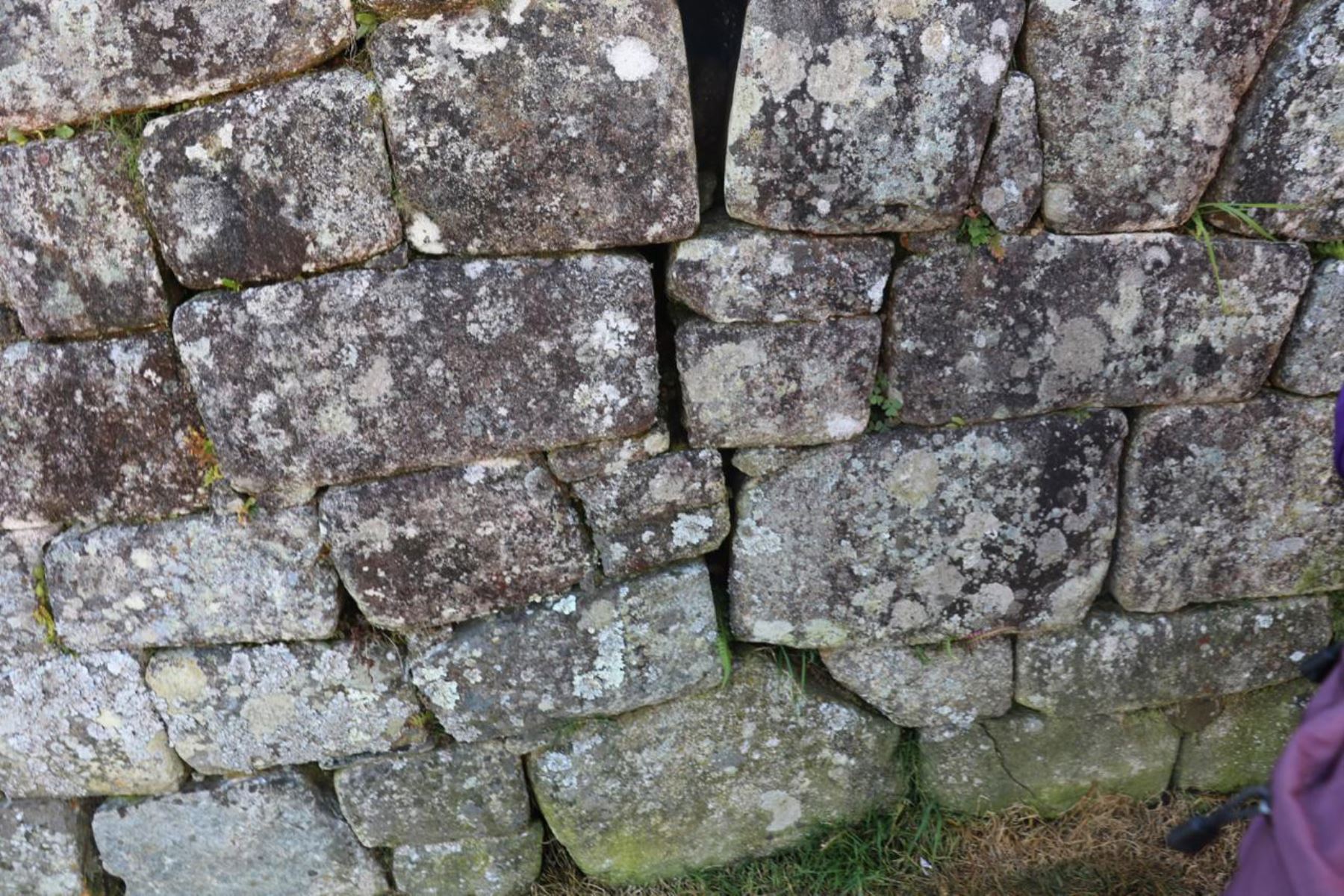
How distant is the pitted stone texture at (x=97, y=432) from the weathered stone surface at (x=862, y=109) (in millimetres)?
1394

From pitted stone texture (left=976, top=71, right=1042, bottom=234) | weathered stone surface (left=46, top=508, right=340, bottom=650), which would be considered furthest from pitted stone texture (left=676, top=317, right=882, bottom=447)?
weathered stone surface (left=46, top=508, right=340, bottom=650)

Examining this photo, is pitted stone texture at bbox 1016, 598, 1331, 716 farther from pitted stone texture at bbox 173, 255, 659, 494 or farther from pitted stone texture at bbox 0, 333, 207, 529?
pitted stone texture at bbox 0, 333, 207, 529

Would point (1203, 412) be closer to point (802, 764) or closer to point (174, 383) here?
point (802, 764)

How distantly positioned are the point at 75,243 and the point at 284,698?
1201 mm

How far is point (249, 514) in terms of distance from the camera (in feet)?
7.12

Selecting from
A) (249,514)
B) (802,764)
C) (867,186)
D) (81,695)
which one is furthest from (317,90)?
(802,764)

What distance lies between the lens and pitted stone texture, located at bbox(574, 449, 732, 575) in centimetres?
215

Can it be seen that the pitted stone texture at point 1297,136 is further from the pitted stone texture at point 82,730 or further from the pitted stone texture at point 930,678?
the pitted stone texture at point 82,730

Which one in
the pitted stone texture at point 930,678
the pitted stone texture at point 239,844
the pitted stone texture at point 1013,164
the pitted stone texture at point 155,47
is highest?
the pitted stone texture at point 155,47

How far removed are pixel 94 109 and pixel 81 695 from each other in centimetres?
149

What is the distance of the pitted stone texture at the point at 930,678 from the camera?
7.95ft

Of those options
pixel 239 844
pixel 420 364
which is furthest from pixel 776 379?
pixel 239 844

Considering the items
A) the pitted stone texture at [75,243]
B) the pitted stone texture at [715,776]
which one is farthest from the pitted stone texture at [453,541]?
the pitted stone texture at [75,243]

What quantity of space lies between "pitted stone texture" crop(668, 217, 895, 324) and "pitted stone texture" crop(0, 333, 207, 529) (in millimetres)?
1219
